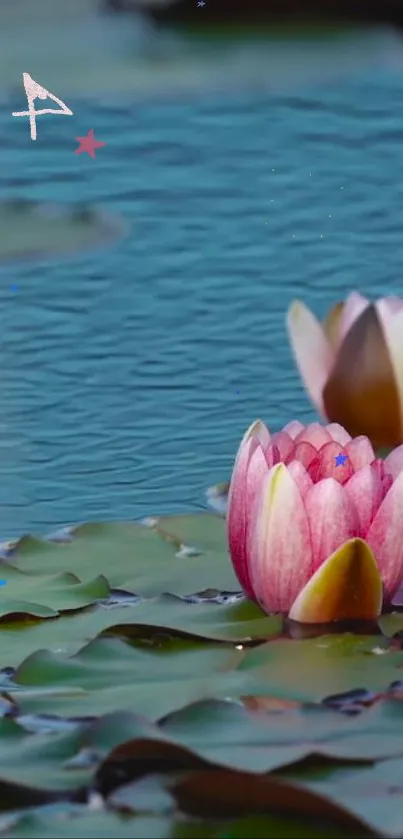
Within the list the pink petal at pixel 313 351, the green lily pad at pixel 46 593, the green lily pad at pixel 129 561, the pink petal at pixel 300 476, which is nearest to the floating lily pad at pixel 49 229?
the pink petal at pixel 313 351

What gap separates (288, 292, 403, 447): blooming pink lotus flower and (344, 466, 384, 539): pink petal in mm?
325

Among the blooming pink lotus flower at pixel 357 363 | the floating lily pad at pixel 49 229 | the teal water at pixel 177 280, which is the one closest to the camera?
the blooming pink lotus flower at pixel 357 363

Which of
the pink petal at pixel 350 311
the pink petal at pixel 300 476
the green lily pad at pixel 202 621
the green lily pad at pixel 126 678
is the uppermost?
the pink petal at pixel 350 311

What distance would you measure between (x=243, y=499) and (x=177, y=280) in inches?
38.6

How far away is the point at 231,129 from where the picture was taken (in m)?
2.90

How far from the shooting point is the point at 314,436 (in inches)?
49.8

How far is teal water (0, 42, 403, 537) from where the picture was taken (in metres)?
1.68

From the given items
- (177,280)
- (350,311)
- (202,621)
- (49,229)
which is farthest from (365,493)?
(49,229)

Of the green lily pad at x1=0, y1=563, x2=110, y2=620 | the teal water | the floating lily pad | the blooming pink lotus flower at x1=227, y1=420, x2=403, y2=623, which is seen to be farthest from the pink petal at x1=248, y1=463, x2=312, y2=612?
the floating lily pad

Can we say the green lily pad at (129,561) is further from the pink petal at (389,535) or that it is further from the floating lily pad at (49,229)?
the floating lily pad at (49,229)

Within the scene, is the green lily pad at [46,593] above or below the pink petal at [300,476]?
below

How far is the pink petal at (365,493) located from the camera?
3.95 ft

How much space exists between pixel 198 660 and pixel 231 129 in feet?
6.15

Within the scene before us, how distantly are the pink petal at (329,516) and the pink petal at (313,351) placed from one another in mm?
402
